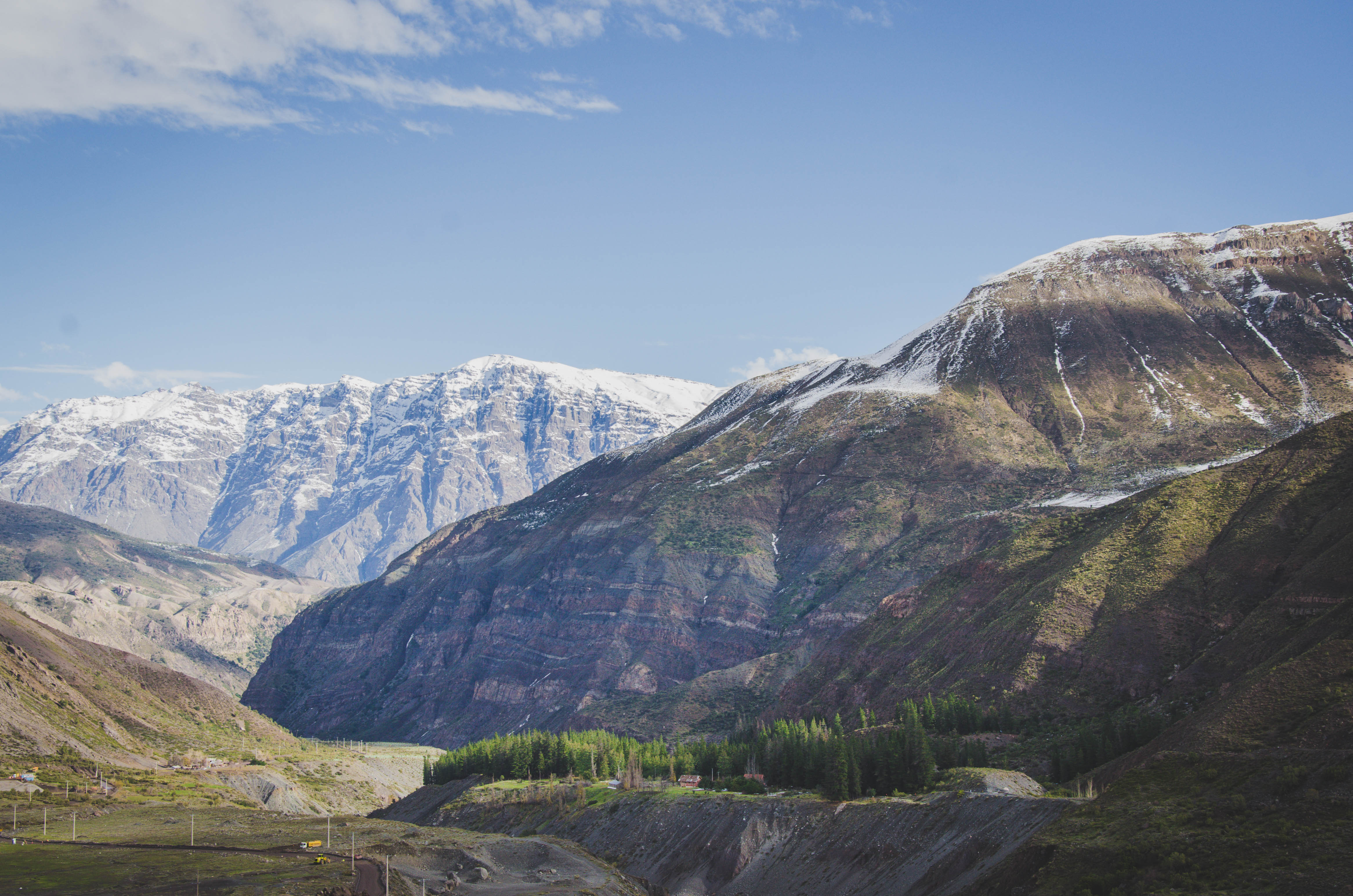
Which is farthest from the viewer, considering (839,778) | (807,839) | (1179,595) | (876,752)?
(1179,595)

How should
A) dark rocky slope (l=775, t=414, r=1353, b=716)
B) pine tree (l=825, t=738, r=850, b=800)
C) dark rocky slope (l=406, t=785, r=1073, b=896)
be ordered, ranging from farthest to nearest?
dark rocky slope (l=775, t=414, r=1353, b=716)
pine tree (l=825, t=738, r=850, b=800)
dark rocky slope (l=406, t=785, r=1073, b=896)

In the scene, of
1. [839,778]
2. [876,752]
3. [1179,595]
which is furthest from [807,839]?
[1179,595]

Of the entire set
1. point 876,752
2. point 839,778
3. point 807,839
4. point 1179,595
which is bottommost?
point 807,839

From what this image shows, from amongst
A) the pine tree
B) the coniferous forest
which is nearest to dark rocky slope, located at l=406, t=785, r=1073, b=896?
the pine tree

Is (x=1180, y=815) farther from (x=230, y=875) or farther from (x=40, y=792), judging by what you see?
(x=40, y=792)

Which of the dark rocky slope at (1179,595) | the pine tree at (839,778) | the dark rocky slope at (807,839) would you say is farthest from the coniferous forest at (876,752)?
the dark rocky slope at (807,839)

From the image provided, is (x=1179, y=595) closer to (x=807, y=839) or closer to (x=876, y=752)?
(x=876, y=752)

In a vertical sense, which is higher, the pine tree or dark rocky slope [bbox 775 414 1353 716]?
dark rocky slope [bbox 775 414 1353 716]

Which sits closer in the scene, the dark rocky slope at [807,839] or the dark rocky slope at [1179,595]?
the dark rocky slope at [807,839]

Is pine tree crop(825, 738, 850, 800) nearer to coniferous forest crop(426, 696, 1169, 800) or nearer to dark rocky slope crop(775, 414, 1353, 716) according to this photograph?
coniferous forest crop(426, 696, 1169, 800)

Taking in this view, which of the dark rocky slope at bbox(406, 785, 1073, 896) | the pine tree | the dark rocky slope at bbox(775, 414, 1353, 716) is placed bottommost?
the dark rocky slope at bbox(406, 785, 1073, 896)

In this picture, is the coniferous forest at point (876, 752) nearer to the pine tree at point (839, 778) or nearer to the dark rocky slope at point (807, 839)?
the pine tree at point (839, 778)

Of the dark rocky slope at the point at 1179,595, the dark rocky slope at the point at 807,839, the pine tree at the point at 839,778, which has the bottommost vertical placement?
the dark rocky slope at the point at 807,839

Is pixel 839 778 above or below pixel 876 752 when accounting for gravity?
below
